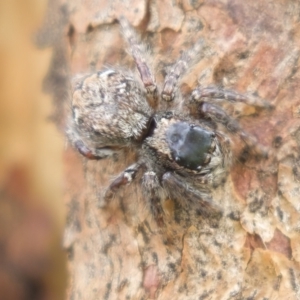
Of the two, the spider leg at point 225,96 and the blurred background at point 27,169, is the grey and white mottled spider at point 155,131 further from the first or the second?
the blurred background at point 27,169

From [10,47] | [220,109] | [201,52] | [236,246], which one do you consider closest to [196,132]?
[220,109]

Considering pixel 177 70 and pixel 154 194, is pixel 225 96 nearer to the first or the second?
pixel 177 70

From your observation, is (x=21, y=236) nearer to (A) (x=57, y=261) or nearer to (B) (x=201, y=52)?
(A) (x=57, y=261)

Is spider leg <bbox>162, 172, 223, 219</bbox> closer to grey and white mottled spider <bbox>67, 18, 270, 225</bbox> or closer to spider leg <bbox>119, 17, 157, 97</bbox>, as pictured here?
grey and white mottled spider <bbox>67, 18, 270, 225</bbox>

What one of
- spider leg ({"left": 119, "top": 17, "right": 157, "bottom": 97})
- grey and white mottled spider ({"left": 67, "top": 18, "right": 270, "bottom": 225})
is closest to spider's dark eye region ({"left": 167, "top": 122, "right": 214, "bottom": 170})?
grey and white mottled spider ({"left": 67, "top": 18, "right": 270, "bottom": 225})

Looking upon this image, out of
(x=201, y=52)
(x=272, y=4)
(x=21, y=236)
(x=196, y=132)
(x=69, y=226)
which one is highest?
(x=272, y=4)

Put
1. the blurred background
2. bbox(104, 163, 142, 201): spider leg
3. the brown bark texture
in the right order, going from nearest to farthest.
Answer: the brown bark texture < bbox(104, 163, 142, 201): spider leg < the blurred background

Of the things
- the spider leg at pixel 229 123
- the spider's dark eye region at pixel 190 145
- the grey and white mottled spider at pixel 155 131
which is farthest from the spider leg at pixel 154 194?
the spider leg at pixel 229 123
